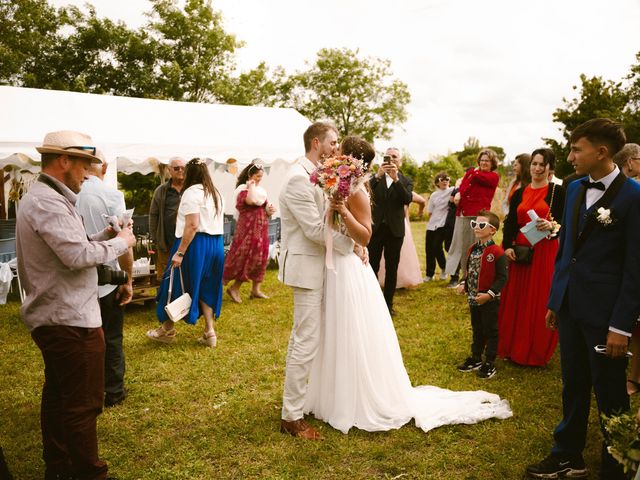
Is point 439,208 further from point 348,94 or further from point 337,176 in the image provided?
point 348,94

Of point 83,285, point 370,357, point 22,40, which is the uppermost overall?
point 22,40

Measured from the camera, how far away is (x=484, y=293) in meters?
4.86

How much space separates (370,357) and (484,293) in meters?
1.64

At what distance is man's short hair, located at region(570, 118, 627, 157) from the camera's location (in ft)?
9.34

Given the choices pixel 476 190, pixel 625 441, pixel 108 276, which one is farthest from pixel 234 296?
pixel 625 441

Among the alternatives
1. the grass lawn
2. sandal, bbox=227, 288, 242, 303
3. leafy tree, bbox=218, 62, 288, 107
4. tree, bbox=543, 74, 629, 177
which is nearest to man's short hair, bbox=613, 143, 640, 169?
the grass lawn

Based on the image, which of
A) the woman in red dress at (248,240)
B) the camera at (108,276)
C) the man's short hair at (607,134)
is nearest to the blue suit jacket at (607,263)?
the man's short hair at (607,134)

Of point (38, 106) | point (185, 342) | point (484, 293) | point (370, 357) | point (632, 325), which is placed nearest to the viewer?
point (632, 325)

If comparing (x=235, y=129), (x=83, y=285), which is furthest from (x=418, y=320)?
(x=235, y=129)

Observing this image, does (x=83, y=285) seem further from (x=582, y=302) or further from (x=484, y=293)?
(x=484, y=293)

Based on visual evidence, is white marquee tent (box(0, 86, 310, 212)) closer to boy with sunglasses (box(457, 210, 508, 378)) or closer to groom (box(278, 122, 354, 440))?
groom (box(278, 122, 354, 440))

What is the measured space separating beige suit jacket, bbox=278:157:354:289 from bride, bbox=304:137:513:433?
0.18 meters

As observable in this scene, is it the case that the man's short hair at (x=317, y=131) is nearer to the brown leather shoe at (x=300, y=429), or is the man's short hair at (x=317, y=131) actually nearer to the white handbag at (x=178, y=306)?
the brown leather shoe at (x=300, y=429)

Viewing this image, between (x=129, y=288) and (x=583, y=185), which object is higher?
(x=583, y=185)
